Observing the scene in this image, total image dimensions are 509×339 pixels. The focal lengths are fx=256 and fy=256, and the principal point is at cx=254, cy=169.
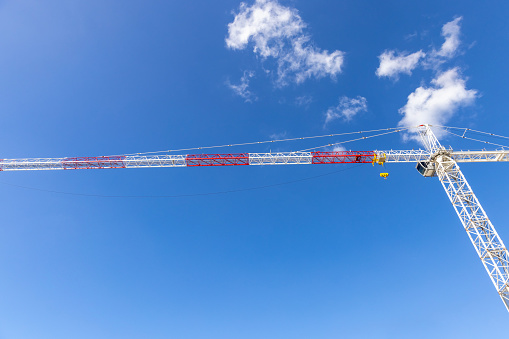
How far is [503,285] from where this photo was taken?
122 feet

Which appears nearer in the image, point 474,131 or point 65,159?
point 474,131

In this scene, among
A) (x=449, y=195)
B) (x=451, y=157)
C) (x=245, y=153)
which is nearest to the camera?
(x=449, y=195)

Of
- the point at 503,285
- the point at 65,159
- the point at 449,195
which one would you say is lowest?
the point at 503,285

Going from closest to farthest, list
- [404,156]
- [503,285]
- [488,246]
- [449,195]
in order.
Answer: [503,285], [488,246], [449,195], [404,156]

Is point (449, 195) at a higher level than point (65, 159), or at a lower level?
lower

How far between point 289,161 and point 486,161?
39.7 metres

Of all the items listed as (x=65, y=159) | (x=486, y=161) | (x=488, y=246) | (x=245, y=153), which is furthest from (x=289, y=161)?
(x=65, y=159)

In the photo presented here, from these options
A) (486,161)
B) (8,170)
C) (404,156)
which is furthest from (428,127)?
(8,170)

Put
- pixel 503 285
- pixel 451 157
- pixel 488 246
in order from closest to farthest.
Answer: pixel 503 285 < pixel 488 246 < pixel 451 157

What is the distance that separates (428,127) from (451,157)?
731 centimetres

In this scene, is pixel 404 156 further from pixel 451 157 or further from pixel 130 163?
pixel 130 163

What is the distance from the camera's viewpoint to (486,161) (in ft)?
Answer: 171

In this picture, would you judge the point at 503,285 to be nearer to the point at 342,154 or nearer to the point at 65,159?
the point at 342,154

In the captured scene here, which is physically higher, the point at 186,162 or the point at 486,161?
the point at 186,162
